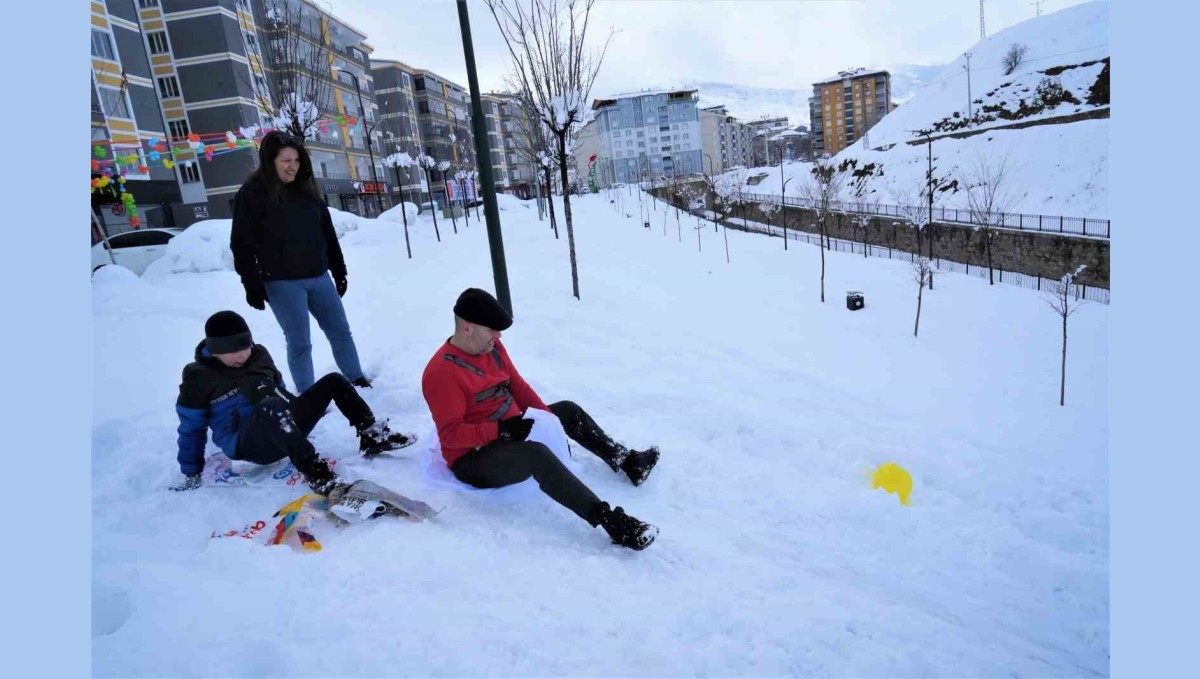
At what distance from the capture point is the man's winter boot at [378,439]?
11.1 ft

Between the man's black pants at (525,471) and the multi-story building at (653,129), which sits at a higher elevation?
the multi-story building at (653,129)

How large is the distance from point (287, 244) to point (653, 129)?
8984 centimetres

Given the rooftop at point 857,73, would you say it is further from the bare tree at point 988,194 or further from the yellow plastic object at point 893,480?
the yellow plastic object at point 893,480

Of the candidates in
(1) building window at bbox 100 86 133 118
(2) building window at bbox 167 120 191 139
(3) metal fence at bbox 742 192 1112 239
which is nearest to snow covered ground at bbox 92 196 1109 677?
(3) metal fence at bbox 742 192 1112 239

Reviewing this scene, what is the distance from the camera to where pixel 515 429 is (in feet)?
9.19

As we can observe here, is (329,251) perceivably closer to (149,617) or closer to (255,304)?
(255,304)

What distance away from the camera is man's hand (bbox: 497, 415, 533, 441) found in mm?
2781

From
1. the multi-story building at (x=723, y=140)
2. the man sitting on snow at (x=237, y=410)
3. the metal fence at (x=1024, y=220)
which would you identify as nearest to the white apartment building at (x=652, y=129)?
the multi-story building at (x=723, y=140)

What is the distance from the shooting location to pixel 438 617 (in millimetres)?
2008

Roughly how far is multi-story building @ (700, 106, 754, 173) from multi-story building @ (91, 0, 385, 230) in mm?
58376

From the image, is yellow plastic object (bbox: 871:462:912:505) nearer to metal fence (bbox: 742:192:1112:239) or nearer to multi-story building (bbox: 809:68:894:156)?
metal fence (bbox: 742:192:1112:239)

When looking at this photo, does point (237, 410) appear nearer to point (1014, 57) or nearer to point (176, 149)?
point (176, 149)

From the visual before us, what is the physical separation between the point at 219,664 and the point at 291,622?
0.77 feet

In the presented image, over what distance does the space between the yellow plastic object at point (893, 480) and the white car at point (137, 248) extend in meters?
14.5
